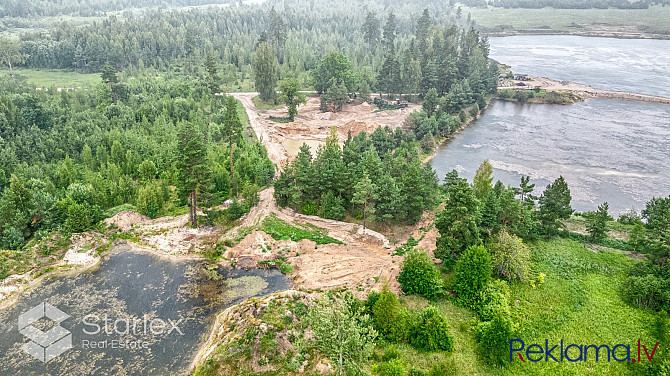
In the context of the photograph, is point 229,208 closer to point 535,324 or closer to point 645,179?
point 535,324

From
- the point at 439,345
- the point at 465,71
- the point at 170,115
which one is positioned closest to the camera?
the point at 439,345

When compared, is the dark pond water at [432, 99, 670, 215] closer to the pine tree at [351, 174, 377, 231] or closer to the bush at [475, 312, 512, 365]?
the pine tree at [351, 174, 377, 231]

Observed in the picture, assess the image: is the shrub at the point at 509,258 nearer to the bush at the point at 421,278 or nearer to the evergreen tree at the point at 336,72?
the bush at the point at 421,278

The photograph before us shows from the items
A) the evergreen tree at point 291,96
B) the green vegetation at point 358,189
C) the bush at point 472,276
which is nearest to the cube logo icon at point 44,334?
the green vegetation at point 358,189

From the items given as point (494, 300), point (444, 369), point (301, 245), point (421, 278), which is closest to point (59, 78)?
point (301, 245)

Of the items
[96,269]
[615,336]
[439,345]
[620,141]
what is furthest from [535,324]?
[620,141]

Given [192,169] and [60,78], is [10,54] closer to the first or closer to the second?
[60,78]
